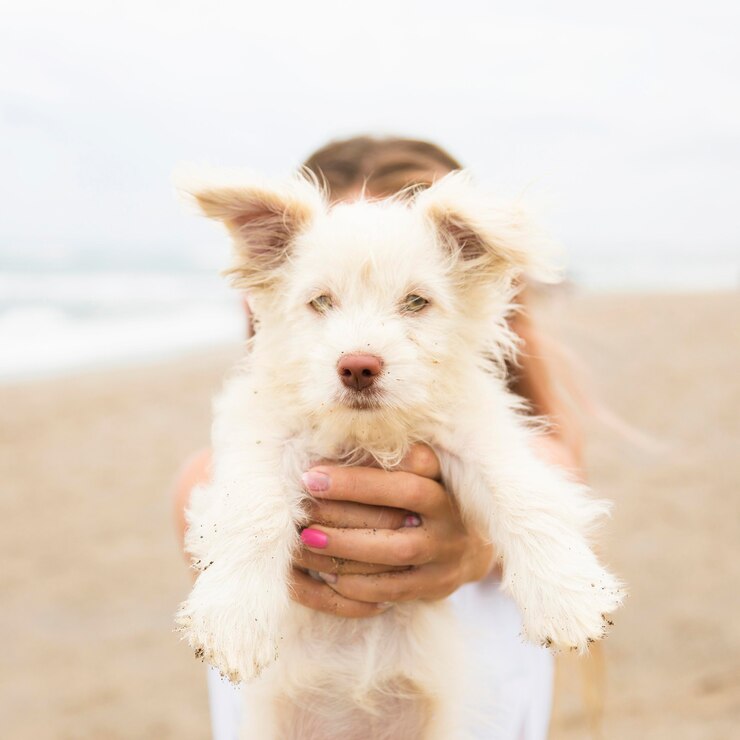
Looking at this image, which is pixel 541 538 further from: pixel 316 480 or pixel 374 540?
pixel 316 480

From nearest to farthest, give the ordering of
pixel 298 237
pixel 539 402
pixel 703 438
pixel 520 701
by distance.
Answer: pixel 298 237 < pixel 520 701 < pixel 539 402 < pixel 703 438

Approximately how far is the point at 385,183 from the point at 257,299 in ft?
4.30

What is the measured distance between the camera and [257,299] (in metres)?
2.87

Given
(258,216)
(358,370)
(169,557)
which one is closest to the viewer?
(358,370)

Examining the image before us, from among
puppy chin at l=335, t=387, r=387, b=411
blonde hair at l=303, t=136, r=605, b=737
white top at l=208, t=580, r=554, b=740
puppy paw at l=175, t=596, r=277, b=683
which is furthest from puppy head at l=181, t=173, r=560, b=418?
white top at l=208, t=580, r=554, b=740

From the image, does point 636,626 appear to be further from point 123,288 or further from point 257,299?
point 123,288

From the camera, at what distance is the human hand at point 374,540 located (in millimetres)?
2613

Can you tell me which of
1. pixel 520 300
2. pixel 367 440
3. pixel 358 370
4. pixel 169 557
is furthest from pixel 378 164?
pixel 169 557

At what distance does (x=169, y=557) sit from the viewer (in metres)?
8.00

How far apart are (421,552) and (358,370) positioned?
27.8 inches

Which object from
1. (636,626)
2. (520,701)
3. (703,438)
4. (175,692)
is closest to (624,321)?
(703,438)

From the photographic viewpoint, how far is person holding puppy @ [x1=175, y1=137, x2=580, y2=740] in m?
2.62

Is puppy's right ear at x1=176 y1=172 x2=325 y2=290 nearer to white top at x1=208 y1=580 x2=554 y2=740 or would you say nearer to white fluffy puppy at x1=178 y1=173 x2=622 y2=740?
white fluffy puppy at x1=178 y1=173 x2=622 y2=740

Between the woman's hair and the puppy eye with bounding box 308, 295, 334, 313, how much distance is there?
126 cm
